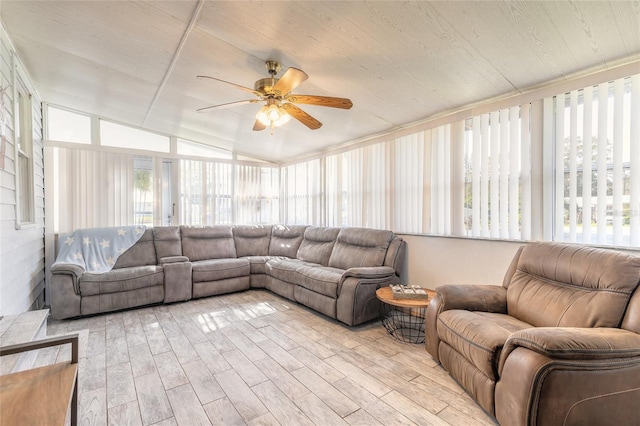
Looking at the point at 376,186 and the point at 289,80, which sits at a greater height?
the point at 289,80

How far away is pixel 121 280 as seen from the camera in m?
3.44

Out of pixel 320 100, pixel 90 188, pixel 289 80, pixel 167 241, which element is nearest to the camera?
pixel 289 80

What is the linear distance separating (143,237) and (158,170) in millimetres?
1198

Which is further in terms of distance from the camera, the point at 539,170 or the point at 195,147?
the point at 195,147

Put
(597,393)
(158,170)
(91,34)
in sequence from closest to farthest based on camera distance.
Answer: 1. (597,393)
2. (91,34)
3. (158,170)

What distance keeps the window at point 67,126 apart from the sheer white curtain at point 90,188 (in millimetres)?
231

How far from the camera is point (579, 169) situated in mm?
2223

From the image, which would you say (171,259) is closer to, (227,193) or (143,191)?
(143,191)

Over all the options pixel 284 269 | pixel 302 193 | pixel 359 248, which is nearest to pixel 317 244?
pixel 284 269

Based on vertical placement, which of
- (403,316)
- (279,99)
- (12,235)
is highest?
(279,99)

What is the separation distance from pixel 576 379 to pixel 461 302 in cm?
88

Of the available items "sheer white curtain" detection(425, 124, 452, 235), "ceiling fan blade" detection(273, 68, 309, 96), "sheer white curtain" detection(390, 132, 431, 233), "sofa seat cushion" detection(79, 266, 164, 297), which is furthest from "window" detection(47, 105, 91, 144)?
"sheer white curtain" detection(425, 124, 452, 235)

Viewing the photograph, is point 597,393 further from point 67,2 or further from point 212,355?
point 67,2

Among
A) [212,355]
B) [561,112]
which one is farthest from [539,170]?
[212,355]
